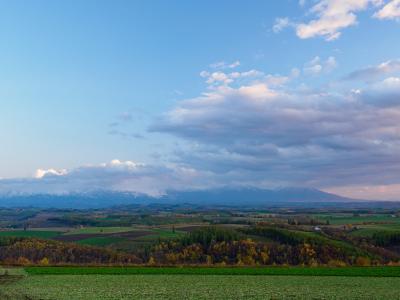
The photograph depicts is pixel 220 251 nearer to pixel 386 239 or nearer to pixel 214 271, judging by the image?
pixel 214 271

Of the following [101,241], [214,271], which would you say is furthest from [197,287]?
[101,241]

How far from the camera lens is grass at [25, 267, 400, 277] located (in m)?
44.8

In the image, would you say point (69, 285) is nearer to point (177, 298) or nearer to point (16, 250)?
point (177, 298)

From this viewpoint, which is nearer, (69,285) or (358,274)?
(69,285)

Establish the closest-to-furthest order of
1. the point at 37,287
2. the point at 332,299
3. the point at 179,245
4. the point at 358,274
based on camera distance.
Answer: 1. the point at 332,299
2. the point at 37,287
3. the point at 358,274
4. the point at 179,245

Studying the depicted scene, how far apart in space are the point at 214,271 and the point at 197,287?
12.4 metres

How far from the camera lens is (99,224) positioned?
7687 inches

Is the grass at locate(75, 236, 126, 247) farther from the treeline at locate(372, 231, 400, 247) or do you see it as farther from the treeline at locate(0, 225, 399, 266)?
the treeline at locate(372, 231, 400, 247)

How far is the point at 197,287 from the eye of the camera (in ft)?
114

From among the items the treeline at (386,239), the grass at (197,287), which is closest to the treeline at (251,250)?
the treeline at (386,239)

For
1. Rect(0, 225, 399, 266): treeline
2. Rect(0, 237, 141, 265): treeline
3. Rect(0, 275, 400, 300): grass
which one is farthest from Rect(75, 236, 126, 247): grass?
Rect(0, 275, 400, 300): grass

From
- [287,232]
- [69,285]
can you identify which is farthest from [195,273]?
[287,232]

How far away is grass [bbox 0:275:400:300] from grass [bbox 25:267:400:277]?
9.65ft

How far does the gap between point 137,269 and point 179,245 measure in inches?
2131
